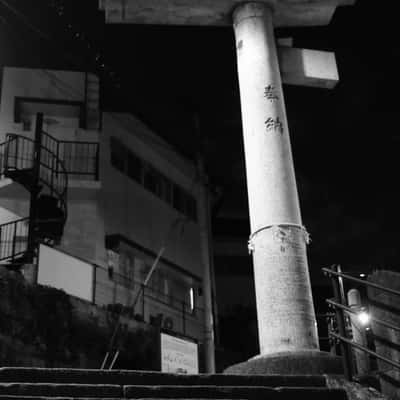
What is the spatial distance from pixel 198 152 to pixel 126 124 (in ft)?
11.7

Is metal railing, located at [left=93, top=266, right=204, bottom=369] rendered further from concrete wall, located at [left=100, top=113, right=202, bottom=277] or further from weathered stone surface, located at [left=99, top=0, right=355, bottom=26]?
weathered stone surface, located at [left=99, top=0, right=355, bottom=26]

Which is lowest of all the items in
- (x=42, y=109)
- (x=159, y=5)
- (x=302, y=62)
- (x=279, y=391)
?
(x=279, y=391)

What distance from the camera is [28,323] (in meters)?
13.4

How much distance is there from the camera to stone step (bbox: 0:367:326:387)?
17.1ft

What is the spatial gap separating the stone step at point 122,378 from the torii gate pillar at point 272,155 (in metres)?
1.22

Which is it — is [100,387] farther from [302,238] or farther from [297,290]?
[302,238]

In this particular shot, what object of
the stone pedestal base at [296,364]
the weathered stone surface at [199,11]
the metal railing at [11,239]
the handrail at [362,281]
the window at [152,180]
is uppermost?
the window at [152,180]

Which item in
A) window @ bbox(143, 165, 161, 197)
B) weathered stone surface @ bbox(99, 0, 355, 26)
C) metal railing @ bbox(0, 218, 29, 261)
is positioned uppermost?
window @ bbox(143, 165, 161, 197)

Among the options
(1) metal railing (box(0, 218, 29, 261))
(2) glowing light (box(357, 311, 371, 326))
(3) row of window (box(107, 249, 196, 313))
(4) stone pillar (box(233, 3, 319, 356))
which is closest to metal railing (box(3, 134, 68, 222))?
(1) metal railing (box(0, 218, 29, 261))

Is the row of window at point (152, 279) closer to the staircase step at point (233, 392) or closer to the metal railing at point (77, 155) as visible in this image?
the metal railing at point (77, 155)

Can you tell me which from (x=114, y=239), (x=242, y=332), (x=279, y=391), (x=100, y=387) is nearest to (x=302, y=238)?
(x=279, y=391)

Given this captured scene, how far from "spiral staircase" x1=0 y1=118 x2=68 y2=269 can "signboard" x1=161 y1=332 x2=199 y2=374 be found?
441 centimetres

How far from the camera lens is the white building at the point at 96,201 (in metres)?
18.1

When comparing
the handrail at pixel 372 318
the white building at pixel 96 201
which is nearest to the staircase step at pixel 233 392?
the handrail at pixel 372 318
